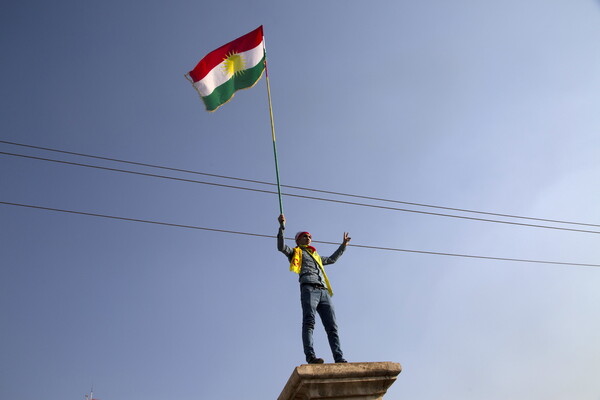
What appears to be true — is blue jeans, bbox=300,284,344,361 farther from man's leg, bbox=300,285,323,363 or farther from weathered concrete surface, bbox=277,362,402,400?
weathered concrete surface, bbox=277,362,402,400

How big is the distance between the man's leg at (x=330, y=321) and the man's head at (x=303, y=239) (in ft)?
2.77

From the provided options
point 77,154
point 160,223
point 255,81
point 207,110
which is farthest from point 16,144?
point 255,81

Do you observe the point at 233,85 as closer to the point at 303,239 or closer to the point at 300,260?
the point at 303,239

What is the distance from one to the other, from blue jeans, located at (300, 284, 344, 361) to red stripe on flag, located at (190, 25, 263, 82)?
4573mm

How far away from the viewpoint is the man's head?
6.52 metres

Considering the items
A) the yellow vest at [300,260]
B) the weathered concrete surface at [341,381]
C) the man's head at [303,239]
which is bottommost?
the weathered concrete surface at [341,381]

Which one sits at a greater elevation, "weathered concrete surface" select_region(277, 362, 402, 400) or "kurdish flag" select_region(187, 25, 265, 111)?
"kurdish flag" select_region(187, 25, 265, 111)

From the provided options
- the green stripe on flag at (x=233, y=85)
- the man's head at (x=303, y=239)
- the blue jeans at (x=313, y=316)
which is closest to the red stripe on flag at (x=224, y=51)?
the green stripe on flag at (x=233, y=85)

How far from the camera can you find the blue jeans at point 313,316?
533cm

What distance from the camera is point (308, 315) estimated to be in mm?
5535

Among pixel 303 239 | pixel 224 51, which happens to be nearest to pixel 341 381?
pixel 303 239

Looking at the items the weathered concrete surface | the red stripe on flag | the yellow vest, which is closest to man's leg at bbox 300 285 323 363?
the yellow vest

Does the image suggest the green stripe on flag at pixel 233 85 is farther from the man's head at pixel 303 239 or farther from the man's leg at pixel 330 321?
the man's leg at pixel 330 321

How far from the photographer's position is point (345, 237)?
6867 millimetres
